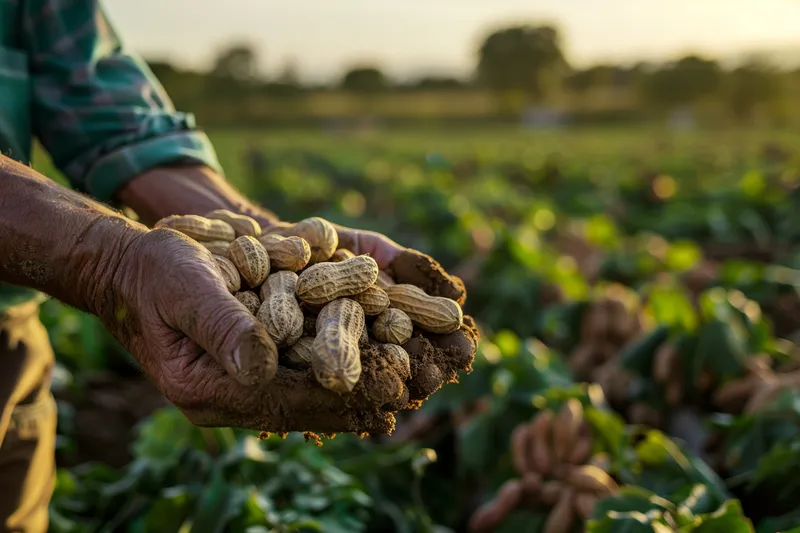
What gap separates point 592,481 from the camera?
111 inches

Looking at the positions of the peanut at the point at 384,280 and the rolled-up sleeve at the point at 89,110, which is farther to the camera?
the rolled-up sleeve at the point at 89,110

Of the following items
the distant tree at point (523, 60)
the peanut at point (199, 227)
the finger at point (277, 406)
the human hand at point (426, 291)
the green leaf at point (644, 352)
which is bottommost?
the distant tree at point (523, 60)

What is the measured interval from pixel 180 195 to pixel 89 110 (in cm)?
34

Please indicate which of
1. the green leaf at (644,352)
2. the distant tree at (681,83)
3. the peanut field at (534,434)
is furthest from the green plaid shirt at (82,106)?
the distant tree at (681,83)

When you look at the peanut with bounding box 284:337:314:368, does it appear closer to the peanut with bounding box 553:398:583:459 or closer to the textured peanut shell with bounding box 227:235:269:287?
the textured peanut shell with bounding box 227:235:269:287

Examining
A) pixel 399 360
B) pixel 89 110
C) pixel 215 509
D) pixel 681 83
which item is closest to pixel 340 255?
pixel 399 360

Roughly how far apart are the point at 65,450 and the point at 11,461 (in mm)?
1882

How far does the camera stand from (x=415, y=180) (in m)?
10.2

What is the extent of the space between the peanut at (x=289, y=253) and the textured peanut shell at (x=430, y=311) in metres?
0.21

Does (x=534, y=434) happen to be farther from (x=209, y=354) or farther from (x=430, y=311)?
(x=209, y=354)

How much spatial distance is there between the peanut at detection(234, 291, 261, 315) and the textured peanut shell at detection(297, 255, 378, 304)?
0.30 feet

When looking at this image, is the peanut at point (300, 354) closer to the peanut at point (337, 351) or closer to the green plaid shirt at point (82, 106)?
the peanut at point (337, 351)

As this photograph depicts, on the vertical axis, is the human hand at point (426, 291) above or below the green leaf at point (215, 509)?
above

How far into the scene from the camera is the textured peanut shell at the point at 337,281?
171cm
